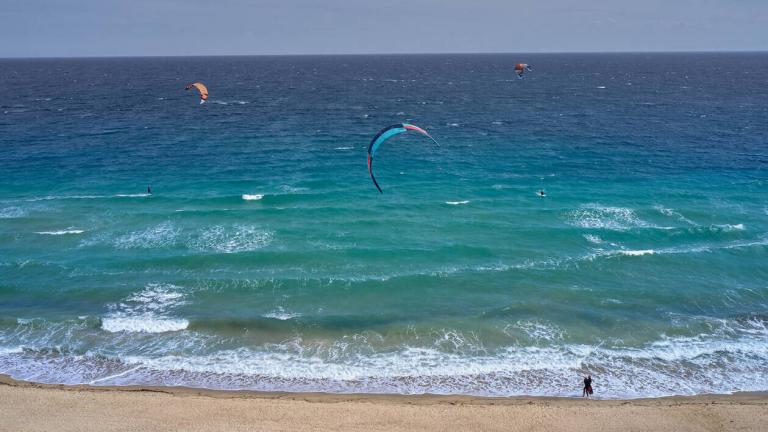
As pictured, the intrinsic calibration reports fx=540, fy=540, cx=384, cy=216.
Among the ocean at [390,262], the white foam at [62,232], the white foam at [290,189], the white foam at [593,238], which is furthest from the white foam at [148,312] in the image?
the white foam at [593,238]

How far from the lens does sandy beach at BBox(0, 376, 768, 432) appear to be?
23.4 meters

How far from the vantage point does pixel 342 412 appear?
24375 mm

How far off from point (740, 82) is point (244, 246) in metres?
177

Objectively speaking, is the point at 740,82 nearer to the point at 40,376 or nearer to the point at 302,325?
the point at 302,325

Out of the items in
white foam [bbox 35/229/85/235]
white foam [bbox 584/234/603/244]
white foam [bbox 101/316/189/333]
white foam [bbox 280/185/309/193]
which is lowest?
white foam [bbox 101/316/189/333]

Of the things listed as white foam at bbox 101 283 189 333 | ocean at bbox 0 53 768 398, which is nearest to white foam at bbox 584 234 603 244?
ocean at bbox 0 53 768 398

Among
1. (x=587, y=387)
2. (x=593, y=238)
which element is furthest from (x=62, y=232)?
(x=593, y=238)

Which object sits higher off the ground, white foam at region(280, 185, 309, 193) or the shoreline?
white foam at region(280, 185, 309, 193)

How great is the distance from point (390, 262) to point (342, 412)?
16.8m

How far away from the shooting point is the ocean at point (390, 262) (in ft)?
93.8

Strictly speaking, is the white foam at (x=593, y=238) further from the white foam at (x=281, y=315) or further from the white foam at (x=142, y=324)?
the white foam at (x=142, y=324)

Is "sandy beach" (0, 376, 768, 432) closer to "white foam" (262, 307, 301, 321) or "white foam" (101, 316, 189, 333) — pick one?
"white foam" (101, 316, 189, 333)

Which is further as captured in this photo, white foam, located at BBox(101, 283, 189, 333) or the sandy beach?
white foam, located at BBox(101, 283, 189, 333)

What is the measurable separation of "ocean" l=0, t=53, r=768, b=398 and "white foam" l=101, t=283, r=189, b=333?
15 centimetres
